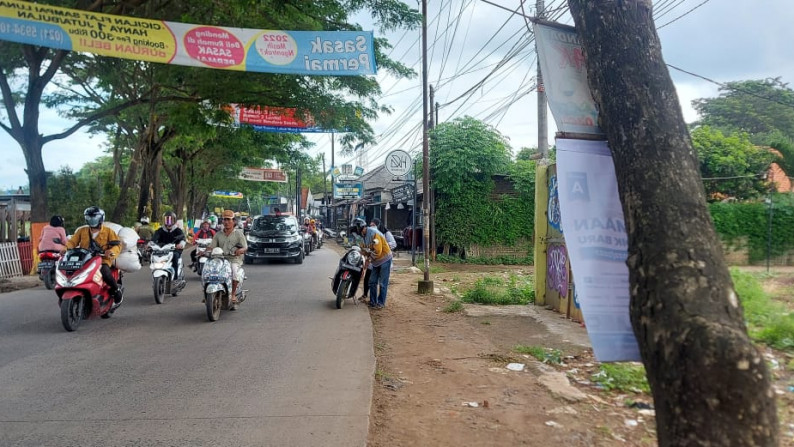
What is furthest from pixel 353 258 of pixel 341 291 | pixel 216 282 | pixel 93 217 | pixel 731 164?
pixel 731 164

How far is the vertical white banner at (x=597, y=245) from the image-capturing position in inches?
125

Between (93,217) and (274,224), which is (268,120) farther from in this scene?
(93,217)

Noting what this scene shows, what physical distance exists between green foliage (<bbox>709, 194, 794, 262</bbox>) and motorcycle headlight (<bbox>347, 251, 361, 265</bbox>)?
1180cm

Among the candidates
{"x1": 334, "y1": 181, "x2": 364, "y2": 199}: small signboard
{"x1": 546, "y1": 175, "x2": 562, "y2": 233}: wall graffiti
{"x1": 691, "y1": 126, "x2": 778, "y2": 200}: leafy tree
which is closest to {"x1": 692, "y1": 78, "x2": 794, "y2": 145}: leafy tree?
{"x1": 691, "y1": 126, "x2": 778, "y2": 200}: leafy tree

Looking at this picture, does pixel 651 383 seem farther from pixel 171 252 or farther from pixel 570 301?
pixel 171 252

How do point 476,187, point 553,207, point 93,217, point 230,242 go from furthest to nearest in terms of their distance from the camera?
point 476,187
point 553,207
point 230,242
point 93,217

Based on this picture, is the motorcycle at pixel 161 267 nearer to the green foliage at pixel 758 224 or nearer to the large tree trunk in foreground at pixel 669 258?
the large tree trunk in foreground at pixel 669 258

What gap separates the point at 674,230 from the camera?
260cm

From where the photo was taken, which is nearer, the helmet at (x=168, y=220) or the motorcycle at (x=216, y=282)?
the motorcycle at (x=216, y=282)

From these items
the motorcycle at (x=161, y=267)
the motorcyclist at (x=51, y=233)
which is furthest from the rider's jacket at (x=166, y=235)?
the motorcyclist at (x=51, y=233)

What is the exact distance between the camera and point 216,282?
8.52m

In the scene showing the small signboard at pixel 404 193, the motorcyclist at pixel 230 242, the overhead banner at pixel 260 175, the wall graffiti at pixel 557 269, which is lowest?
the wall graffiti at pixel 557 269

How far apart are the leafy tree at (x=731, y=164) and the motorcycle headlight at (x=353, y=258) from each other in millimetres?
14688

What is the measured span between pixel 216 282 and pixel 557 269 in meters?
5.44
